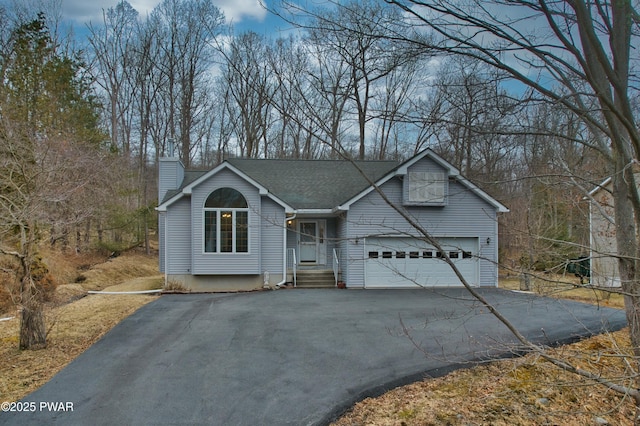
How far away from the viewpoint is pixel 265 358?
6.48 meters

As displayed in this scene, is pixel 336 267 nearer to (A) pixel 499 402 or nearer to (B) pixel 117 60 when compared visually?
(A) pixel 499 402

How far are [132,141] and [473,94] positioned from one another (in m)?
28.3

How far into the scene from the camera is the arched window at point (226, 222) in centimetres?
1337

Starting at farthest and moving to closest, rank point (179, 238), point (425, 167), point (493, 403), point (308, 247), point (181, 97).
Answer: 1. point (181, 97)
2. point (308, 247)
3. point (425, 167)
4. point (179, 238)
5. point (493, 403)

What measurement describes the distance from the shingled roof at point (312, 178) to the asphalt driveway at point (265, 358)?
5.91 metres

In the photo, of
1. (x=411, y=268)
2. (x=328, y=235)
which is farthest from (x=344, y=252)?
(x=411, y=268)

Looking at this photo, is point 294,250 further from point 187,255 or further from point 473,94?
point 473,94

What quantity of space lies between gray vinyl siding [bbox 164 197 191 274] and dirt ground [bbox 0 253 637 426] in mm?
5181

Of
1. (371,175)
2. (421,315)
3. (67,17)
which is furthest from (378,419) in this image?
(67,17)

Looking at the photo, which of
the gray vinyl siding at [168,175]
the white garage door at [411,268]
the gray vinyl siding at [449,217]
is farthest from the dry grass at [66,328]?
the gray vinyl siding at [449,217]

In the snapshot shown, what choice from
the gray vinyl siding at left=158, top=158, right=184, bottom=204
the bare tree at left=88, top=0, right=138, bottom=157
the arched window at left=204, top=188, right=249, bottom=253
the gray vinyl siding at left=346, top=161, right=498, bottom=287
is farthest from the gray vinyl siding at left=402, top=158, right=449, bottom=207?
the bare tree at left=88, top=0, right=138, bottom=157

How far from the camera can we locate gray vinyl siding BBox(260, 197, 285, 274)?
1408cm

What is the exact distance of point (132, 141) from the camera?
2717 cm

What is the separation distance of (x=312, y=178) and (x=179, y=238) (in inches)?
264
